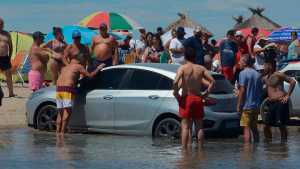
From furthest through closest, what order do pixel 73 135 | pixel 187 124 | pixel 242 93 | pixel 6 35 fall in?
1. pixel 6 35
2. pixel 73 135
3. pixel 242 93
4. pixel 187 124

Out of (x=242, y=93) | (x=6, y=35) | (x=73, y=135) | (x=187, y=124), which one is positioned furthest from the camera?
(x=6, y=35)

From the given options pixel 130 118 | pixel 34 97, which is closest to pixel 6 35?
pixel 34 97

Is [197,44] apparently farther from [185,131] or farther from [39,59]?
[185,131]

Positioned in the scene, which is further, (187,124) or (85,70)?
(85,70)

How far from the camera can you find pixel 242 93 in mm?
16734

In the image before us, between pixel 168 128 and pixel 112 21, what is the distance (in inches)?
1010

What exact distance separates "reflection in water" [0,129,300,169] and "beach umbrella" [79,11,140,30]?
2431 centimetres

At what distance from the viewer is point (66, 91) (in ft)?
59.7

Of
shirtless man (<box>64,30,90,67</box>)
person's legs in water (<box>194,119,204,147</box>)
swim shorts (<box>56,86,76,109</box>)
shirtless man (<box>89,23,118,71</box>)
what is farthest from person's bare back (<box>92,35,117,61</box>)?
person's legs in water (<box>194,119,204,147</box>)

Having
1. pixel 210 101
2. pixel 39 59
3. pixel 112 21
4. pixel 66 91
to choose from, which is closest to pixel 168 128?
pixel 210 101

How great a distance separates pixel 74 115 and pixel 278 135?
404 cm

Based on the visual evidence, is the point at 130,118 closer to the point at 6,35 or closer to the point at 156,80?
the point at 156,80

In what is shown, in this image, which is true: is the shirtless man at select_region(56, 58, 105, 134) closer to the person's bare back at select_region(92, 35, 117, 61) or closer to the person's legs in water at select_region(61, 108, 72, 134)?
the person's legs in water at select_region(61, 108, 72, 134)

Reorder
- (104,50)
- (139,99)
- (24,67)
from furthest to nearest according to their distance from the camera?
(24,67) → (104,50) → (139,99)
